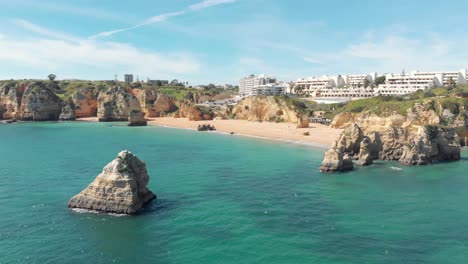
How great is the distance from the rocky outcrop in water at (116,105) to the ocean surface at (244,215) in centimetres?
6488

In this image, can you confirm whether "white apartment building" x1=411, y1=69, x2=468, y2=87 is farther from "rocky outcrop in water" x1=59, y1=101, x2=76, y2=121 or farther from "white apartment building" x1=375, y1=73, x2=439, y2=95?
"rocky outcrop in water" x1=59, y1=101, x2=76, y2=121

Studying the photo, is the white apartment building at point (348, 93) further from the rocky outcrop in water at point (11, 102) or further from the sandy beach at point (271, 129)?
the rocky outcrop in water at point (11, 102)

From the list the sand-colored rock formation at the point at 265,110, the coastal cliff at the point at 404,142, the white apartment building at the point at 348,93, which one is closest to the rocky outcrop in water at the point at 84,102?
the sand-colored rock formation at the point at 265,110

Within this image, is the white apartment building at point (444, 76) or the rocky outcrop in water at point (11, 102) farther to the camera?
the white apartment building at point (444, 76)

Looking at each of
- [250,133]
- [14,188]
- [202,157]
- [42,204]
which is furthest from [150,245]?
[250,133]

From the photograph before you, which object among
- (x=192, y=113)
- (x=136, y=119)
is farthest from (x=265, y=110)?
(x=136, y=119)

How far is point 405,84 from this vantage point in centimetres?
16112

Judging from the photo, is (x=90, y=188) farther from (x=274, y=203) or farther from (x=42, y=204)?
(x=274, y=203)

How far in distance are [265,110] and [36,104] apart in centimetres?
6860

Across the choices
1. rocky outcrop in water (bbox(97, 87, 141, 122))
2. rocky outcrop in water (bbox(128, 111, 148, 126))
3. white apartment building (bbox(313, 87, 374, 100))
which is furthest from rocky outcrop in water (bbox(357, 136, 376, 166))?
white apartment building (bbox(313, 87, 374, 100))

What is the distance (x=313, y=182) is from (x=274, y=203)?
32.4 ft

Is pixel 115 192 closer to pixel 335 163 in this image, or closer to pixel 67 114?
pixel 335 163

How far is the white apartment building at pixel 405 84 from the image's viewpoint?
503 ft

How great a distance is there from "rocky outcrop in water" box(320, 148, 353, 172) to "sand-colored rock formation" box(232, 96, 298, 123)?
5443cm
